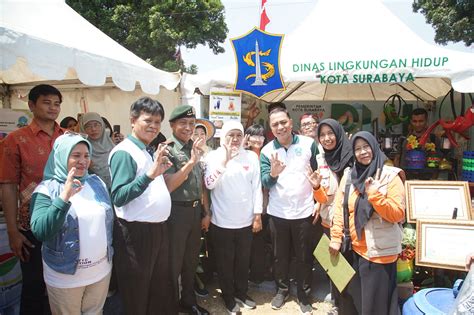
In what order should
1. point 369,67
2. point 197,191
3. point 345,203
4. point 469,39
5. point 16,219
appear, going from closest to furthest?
point 16,219
point 345,203
point 197,191
point 369,67
point 469,39

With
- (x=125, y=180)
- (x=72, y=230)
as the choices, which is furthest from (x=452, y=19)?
(x=72, y=230)

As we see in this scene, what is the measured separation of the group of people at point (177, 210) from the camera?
6.04 feet

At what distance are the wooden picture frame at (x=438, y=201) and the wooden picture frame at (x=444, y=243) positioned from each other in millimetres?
239

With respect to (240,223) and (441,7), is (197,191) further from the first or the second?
(441,7)

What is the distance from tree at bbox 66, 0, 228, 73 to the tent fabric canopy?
8166 millimetres

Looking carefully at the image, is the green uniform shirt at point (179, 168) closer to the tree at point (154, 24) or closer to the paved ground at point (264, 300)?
the paved ground at point (264, 300)

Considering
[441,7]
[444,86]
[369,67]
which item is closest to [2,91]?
[369,67]

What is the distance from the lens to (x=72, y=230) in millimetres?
1777

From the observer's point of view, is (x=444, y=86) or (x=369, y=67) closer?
(x=369, y=67)

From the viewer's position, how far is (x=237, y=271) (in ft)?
9.99

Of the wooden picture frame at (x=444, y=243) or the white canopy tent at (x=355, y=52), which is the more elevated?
the white canopy tent at (x=355, y=52)

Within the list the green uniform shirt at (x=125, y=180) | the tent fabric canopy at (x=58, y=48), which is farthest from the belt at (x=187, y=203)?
the tent fabric canopy at (x=58, y=48)

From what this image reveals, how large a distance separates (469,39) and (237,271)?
1203 centimetres

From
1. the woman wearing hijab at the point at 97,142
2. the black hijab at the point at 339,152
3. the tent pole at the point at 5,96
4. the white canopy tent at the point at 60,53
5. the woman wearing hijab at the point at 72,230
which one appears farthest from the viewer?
the tent pole at the point at 5,96
